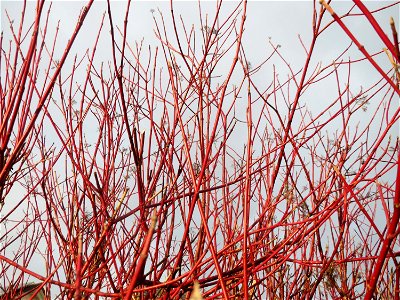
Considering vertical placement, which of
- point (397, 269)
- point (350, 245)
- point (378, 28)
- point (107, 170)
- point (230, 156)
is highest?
point (230, 156)

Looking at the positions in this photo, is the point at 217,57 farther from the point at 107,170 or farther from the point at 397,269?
the point at 397,269

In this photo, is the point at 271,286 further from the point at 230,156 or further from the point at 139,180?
the point at 139,180

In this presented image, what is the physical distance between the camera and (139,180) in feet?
3.58

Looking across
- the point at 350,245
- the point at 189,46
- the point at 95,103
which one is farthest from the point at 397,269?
the point at 350,245

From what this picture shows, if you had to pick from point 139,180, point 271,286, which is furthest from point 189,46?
point 271,286

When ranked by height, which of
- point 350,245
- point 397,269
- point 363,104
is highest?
point 363,104

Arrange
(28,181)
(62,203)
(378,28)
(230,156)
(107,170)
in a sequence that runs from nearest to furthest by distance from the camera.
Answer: (378,28) < (107,170) < (62,203) < (230,156) < (28,181)

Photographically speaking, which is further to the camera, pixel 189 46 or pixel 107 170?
pixel 189 46

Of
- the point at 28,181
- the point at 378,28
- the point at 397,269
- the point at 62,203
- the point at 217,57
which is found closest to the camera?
the point at 378,28

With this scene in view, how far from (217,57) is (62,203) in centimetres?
125

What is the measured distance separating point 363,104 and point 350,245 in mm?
1532

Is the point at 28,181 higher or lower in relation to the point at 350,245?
higher

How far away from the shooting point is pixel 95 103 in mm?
2777

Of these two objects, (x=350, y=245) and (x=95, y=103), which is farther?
(x=350, y=245)
